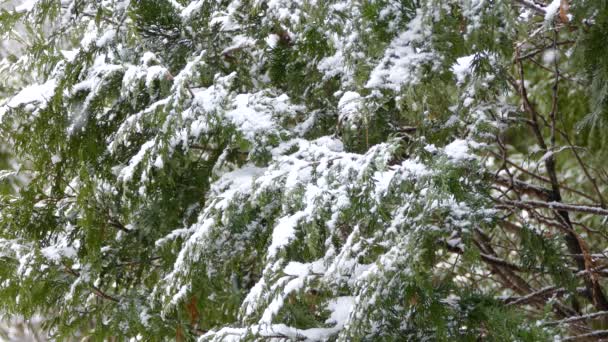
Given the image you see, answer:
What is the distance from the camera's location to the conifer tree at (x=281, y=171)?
2607 millimetres

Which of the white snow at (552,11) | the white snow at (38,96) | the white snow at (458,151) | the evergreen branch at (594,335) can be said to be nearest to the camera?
the white snow at (458,151)

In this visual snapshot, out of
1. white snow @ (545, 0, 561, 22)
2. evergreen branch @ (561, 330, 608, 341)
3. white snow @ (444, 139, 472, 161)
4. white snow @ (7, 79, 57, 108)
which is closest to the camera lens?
white snow @ (444, 139, 472, 161)

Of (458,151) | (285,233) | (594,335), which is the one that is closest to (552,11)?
(458,151)

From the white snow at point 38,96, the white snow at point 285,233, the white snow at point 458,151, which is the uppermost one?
the white snow at point 38,96

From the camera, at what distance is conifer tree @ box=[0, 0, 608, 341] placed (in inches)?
103

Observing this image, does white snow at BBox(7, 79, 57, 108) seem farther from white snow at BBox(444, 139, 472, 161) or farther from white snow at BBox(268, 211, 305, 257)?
white snow at BBox(444, 139, 472, 161)

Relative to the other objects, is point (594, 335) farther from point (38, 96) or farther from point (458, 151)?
point (38, 96)

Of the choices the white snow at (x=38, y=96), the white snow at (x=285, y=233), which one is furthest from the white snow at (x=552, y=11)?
the white snow at (x=38, y=96)

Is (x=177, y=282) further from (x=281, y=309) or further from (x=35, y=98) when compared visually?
(x=35, y=98)

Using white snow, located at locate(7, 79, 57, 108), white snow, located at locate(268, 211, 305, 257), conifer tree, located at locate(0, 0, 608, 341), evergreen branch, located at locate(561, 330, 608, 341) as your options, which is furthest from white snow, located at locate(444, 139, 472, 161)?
white snow, located at locate(7, 79, 57, 108)

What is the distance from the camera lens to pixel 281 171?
2.79 meters

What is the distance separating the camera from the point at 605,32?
104 inches

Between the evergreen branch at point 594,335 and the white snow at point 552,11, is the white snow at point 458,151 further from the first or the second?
the evergreen branch at point 594,335

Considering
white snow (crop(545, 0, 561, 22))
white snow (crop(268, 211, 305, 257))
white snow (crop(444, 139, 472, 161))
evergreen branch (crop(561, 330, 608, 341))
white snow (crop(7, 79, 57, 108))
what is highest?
white snow (crop(545, 0, 561, 22))
